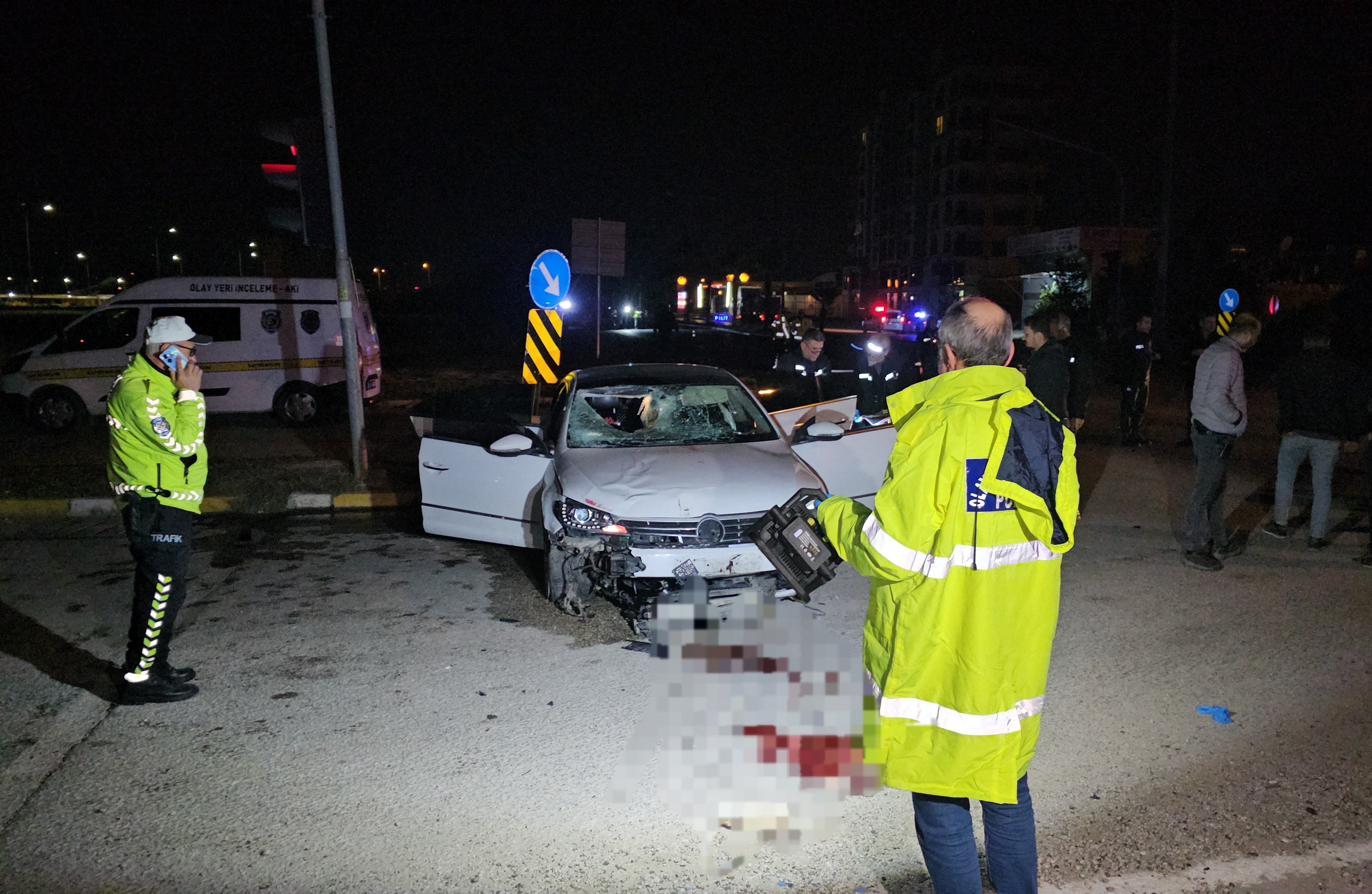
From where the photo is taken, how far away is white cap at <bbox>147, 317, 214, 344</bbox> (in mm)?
4316

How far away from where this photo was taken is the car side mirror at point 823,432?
244 inches

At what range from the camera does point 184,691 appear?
4559mm

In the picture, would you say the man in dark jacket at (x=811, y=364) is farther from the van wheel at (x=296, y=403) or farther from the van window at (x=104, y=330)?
the van window at (x=104, y=330)

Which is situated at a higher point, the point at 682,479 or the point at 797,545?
the point at 797,545

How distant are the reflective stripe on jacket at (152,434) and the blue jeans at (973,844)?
3526mm

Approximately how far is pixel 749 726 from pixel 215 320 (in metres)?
12.5

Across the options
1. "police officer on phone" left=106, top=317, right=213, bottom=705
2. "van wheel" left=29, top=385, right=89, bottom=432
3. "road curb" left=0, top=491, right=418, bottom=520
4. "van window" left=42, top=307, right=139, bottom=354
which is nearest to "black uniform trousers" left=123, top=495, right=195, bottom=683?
"police officer on phone" left=106, top=317, right=213, bottom=705

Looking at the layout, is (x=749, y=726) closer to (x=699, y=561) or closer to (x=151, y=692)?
(x=699, y=561)

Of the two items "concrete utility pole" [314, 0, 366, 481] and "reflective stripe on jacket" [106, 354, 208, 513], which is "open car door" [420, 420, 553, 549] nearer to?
"reflective stripe on jacket" [106, 354, 208, 513]

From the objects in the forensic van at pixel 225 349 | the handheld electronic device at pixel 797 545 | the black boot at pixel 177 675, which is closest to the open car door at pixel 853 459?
the handheld electronic device at pixel 797 545

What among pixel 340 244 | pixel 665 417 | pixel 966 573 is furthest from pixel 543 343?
pixel 966 573

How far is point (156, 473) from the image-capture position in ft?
14.1

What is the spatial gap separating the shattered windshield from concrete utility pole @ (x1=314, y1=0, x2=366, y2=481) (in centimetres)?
379

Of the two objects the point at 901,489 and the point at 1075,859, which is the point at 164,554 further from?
the point at 1075,859
